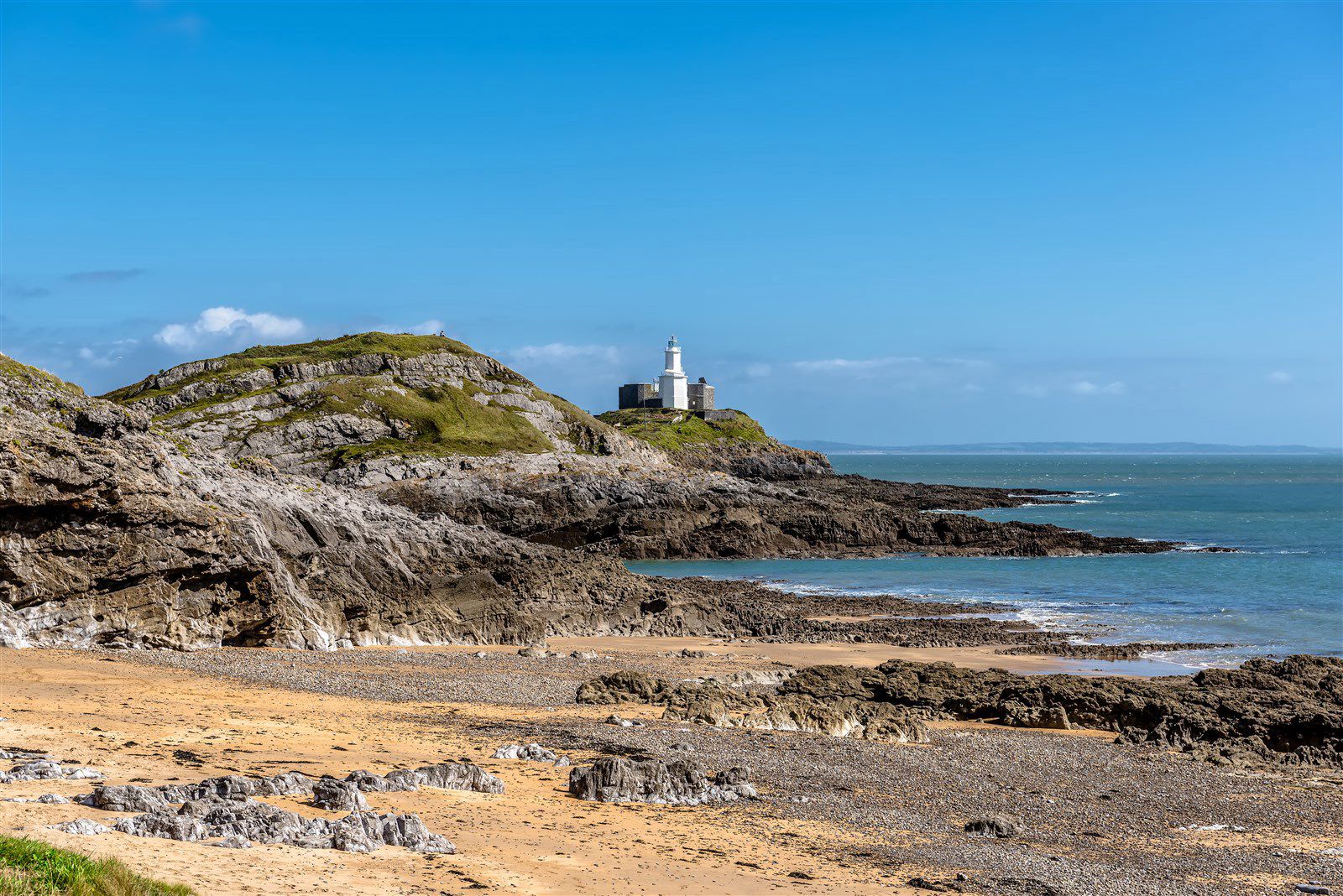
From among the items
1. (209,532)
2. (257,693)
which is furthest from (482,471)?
(257,693)

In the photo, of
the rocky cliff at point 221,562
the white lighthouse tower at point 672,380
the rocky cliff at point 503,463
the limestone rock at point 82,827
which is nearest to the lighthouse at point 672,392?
the white lighthouse tower at point 672,380

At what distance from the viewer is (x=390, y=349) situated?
317 ft

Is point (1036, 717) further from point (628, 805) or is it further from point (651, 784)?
point (628, 805)

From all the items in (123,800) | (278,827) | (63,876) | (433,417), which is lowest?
(278,827)

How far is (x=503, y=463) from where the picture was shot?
7406cm

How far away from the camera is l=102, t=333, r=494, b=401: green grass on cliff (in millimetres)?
86812

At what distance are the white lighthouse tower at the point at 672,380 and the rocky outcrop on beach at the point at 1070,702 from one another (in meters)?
115

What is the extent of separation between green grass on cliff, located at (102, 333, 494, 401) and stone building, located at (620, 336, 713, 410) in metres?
42.3

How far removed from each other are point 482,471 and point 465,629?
135 feet

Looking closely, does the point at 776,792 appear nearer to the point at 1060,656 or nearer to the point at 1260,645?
the point at 1060,656

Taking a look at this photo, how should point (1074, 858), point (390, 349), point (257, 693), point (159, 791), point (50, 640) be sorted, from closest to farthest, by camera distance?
point (159, 791)
point (1074, 858)
point (257, 693)
point (50, 640)
point (390, 349)

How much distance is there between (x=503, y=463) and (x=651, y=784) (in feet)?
198

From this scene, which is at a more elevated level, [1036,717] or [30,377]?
[30,377]

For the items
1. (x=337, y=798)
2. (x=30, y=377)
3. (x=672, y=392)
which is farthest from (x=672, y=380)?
(x=337, y=798)
